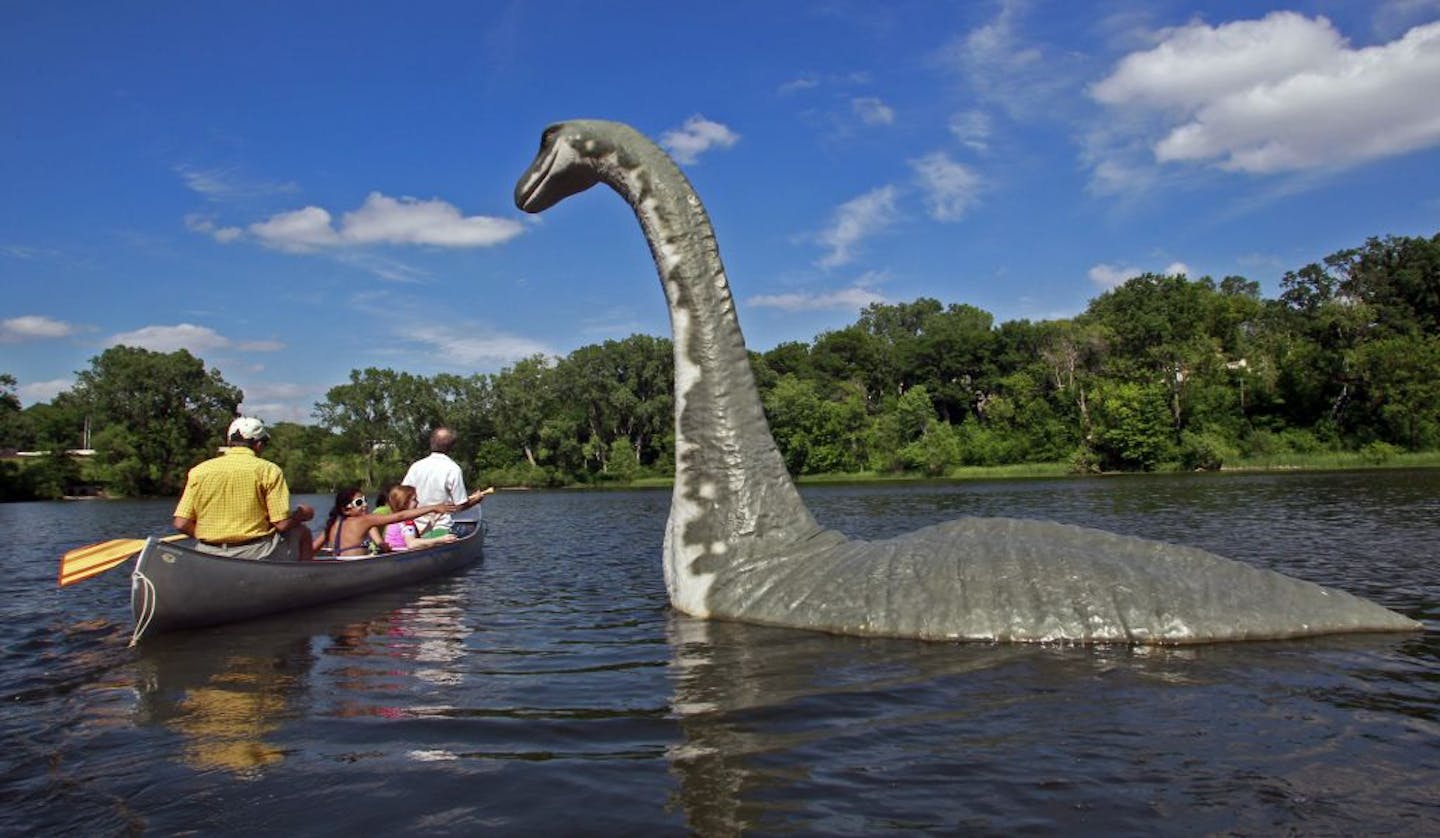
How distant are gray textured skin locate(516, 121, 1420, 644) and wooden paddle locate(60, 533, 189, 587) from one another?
4.53 m

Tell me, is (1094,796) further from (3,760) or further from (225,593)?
(225,593)

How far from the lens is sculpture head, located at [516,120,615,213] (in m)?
7.68

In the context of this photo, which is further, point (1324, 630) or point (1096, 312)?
point (1096, 312)

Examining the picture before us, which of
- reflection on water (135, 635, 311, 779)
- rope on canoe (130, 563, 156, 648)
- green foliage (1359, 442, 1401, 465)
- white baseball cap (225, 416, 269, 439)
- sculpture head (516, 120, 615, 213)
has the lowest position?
reflection on water (135, 635, 311, 779)

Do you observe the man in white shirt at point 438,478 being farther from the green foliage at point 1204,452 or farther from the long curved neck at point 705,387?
the green foliage at point 1204,452

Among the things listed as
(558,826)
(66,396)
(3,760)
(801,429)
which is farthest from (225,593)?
(66,396)

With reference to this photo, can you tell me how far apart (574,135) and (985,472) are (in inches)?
1968

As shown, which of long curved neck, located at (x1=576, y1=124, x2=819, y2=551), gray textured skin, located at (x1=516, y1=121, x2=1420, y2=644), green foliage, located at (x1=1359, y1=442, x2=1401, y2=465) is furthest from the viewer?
green foliage, located at (x1=1359, y1=442, x2=1401, y2=465)

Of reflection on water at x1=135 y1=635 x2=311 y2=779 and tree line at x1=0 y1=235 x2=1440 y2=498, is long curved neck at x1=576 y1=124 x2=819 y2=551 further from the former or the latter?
tree line at x1=0 y1=235 x2=1440 y2=498

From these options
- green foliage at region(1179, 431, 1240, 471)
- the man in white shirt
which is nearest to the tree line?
green foliage at region(1179, 431, 1240, 471)

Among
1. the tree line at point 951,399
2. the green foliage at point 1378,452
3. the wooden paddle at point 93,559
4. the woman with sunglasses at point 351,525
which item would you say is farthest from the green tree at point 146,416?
the green foliage at point 1378,452

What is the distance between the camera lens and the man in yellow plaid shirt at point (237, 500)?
776 cm

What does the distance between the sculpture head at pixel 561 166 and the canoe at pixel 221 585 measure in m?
4.07

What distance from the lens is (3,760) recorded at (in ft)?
13.8
